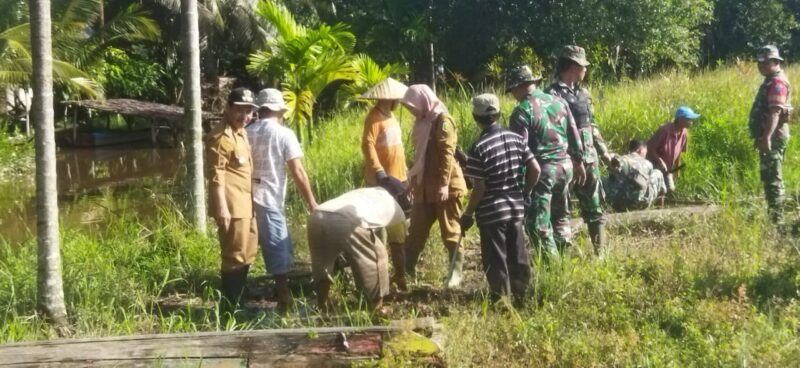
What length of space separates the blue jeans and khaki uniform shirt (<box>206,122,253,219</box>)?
15 cm

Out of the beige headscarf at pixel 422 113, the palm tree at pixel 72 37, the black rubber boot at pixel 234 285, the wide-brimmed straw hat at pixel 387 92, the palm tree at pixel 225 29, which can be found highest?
the palm tree at pixel 225 29

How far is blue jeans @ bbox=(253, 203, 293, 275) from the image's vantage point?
6012 millimetres

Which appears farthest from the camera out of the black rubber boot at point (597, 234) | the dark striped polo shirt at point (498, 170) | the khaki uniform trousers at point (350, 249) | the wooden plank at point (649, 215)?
the wooden plank at point (649, 215)

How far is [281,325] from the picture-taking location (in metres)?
5.45

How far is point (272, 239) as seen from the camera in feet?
19.8

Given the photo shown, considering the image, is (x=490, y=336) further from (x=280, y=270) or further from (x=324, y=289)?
(x=280, y=270)

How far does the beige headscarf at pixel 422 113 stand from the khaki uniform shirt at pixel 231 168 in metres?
1.16

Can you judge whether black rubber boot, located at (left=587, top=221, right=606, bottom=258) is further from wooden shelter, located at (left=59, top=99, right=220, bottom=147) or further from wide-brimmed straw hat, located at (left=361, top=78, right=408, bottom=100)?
wooden shelter, located at (left=59, top=99, right=220, bottom=147)

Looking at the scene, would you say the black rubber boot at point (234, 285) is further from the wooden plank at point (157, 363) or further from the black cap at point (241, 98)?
the wooden plank at point (157, 363)

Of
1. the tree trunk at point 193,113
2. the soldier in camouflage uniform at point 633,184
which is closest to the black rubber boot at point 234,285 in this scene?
the tree trunk at point 193,113

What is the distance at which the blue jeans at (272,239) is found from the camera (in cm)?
601

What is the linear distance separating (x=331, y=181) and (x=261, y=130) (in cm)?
358

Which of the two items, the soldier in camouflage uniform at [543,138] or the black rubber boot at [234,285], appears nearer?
the black rubber boot at [234,285]

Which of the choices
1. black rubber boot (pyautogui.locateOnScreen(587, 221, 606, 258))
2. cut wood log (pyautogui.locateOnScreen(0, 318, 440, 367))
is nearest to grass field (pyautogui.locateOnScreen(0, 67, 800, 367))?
black rubber boot (pyautogui.locateOnScreen(587, 221, 606, 258))
